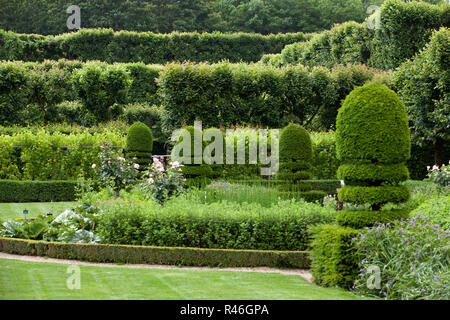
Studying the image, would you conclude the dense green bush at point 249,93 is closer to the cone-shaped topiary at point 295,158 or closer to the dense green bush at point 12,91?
the dense green bush at point 12,91

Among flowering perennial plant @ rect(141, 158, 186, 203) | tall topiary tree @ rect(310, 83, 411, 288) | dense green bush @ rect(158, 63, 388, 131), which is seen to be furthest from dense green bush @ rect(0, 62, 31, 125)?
tall topiary tree @ rect(310, 83, 411, 288)

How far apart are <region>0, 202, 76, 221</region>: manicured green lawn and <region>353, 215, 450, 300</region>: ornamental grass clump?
7712 mm

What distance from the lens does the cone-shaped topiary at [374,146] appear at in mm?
6285

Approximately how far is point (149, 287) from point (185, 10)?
3638cm

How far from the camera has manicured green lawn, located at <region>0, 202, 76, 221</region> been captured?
11.6 metres

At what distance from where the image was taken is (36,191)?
1433 centimetres

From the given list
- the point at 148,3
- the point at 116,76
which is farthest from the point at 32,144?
the point at 148,3

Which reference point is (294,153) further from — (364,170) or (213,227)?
(364,170)

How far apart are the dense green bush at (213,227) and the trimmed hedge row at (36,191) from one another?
265 inches

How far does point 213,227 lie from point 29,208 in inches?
269

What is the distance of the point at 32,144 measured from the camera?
15.1 meters

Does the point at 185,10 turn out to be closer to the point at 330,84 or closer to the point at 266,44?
the point at 266,44

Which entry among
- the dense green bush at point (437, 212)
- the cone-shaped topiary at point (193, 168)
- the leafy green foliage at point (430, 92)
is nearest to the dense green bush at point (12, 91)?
the cone-shaped topiary at point (193, 168)

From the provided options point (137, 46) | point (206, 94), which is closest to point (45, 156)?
point (206, 94)
